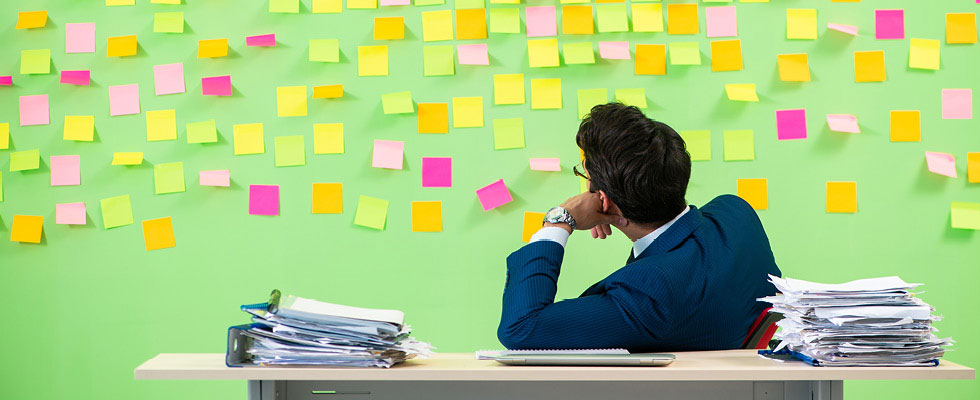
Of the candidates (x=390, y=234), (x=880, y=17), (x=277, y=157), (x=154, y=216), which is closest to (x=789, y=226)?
(x=880, y=17)

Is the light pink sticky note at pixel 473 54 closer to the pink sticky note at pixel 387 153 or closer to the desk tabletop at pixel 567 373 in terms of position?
the pink sticky note at pixel 387 153

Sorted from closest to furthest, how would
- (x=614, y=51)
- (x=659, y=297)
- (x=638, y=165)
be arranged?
1. (x=659, y=297)
2. (x=638, y=165)
3. (x=614, y=51)

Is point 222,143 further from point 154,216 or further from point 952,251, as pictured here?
point 952,251

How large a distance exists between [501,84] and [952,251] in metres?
1.47

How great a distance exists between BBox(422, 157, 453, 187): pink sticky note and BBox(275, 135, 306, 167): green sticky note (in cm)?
38

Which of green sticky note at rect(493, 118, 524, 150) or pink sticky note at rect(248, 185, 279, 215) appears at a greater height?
green sticky note at rect(493, 118, 524, 150)

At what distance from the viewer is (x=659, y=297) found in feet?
5.23

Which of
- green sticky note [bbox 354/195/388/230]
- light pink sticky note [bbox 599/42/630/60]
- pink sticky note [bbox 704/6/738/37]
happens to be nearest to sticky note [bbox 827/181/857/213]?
pink sticky note [bbox 704/6/738/37]

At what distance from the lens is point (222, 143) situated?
8.59 feet

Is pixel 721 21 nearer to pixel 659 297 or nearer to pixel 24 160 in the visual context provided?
pixel 659 297

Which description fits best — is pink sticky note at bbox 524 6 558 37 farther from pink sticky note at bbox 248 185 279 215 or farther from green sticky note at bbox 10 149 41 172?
green sticky note at bbox 10 149 41 172

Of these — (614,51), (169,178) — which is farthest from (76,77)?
(614,51)

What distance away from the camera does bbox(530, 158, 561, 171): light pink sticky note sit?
Answer: 2.57m

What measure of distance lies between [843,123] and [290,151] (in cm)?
169
